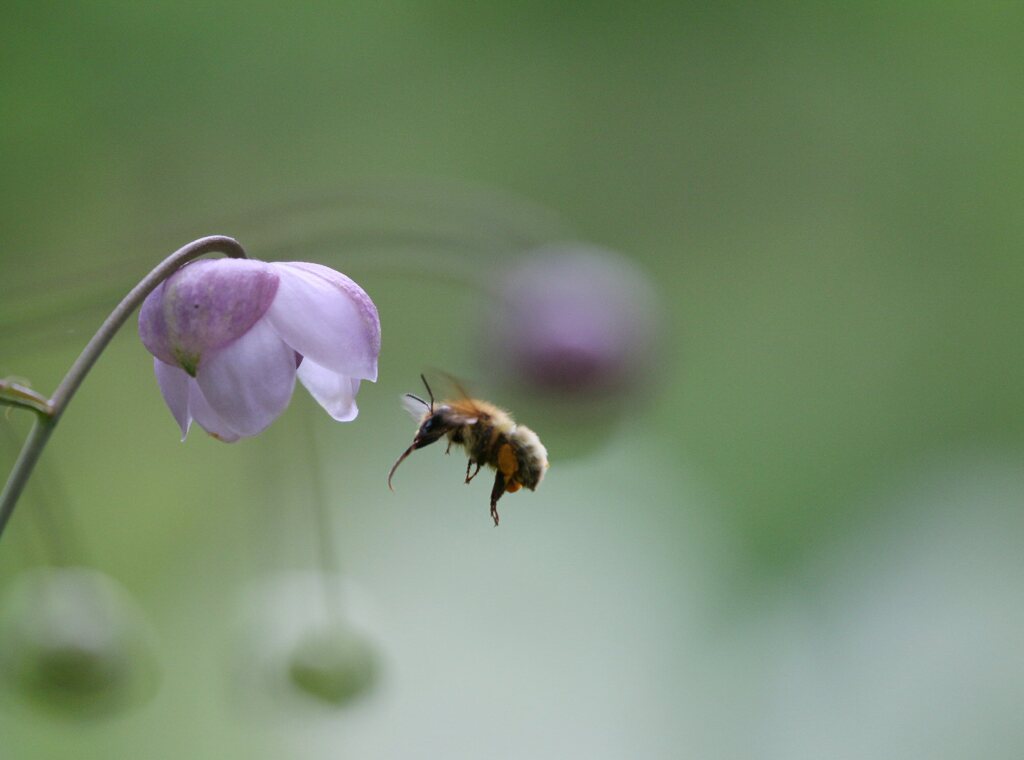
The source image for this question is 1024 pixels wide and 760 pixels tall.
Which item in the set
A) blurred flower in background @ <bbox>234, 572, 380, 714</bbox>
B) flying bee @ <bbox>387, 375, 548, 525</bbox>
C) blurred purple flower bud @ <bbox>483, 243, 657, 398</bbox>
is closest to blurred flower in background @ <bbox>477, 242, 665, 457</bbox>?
blurred purple flower bud @ <bbox>483, 243, 657, 398</bbox>

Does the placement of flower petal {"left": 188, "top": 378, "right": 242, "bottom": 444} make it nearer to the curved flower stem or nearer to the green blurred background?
the curved flower stem

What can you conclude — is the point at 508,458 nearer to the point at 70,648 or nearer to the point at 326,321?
the point at 326,321

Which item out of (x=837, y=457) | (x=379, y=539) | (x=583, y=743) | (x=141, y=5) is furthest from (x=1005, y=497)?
(x=141, y=5)

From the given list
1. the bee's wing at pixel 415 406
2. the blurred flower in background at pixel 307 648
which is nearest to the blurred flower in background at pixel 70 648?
the blurred flower in background at pixel 307 648

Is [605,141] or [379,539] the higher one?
[605,141]

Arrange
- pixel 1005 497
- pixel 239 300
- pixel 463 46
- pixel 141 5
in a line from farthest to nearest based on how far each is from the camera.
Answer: pixel 463 46 < pixel 1005 497 < pixel 141 5 < pixel 239 300

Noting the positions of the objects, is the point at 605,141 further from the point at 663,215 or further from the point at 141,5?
the point at 141,5

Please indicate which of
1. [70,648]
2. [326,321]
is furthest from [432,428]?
[70,648]
